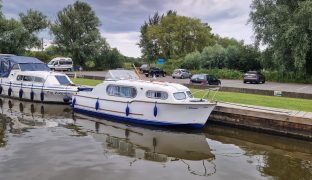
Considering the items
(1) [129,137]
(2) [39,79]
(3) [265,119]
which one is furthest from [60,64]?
(3) [265,119]

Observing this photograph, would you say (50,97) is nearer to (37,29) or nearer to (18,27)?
(18,27)

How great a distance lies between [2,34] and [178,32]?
35011mm

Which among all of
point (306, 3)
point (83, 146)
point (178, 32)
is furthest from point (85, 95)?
point (178, 32)

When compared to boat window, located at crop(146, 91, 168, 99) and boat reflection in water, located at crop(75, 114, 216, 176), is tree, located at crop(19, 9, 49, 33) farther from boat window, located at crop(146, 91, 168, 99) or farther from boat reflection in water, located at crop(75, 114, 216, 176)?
boat window, located at crop(146, 91, 168, 99)

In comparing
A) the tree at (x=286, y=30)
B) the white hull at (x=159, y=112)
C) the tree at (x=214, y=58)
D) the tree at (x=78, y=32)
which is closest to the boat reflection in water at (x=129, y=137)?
the white hull at (x=159, y=112)

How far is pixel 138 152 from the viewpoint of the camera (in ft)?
47.4

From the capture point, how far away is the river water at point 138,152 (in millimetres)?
11836

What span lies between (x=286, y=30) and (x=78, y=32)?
3685 centimetres

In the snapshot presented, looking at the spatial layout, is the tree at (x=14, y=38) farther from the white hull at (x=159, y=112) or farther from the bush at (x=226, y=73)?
the white hull at (x=159, y=112)

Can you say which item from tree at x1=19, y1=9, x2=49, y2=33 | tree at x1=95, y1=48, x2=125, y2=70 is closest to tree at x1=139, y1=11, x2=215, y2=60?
tree at x1=95, y1=48, x2=125, y2=70

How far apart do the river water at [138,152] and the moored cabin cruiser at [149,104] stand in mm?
555

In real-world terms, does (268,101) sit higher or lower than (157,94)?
lower

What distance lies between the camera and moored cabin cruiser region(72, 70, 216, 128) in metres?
17.6

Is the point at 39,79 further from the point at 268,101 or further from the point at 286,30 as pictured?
the point at 286,30
